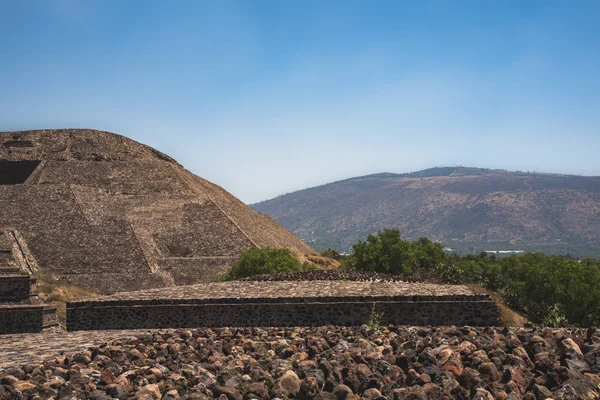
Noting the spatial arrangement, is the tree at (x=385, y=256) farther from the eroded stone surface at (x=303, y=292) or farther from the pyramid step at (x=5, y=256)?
the pyramid step at (x=5, y=256)

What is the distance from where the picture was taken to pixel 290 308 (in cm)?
1526

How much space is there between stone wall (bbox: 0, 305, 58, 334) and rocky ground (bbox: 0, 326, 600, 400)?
11549mm

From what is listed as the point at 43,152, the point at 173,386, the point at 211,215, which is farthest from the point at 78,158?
the point at 173,386

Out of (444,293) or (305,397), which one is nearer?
(305,397)

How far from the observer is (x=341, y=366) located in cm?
788

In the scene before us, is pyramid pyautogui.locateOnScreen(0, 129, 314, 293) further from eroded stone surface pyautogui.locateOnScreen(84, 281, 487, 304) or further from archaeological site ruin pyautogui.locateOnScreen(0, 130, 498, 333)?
eroded stone surface pyautogui.locateOnScreen(84, 281, 487, 304)

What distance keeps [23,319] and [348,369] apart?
15.9m

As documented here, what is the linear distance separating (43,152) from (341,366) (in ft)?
243

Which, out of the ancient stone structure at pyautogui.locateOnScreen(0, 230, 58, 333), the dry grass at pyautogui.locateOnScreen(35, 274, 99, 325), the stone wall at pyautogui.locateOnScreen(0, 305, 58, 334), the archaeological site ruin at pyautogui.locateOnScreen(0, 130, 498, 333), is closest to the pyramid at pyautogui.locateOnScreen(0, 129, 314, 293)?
the archaeological site ruin at pyautogui.locateOnScreen(0, 130, 498, 333)

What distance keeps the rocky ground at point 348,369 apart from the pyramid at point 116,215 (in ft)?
108

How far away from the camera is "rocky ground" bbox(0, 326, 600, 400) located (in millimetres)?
7051

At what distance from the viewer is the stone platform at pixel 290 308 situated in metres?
14.9

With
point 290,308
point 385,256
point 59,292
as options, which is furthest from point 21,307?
point 385,256

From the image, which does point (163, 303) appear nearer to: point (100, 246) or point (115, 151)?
point (100, 246)
